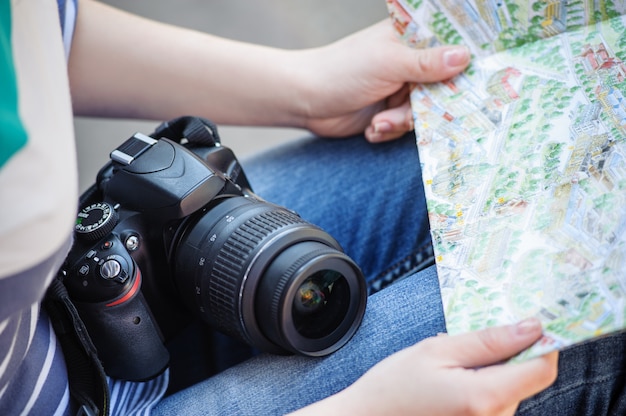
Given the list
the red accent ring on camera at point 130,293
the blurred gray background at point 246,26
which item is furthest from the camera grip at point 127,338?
the blurred gray background at point 246,26

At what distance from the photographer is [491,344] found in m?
0.46

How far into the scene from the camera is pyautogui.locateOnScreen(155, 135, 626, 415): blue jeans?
1.71ft

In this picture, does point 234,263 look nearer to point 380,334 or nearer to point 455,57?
point 380,334

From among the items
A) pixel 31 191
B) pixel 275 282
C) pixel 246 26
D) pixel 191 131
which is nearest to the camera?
pixel 31 191

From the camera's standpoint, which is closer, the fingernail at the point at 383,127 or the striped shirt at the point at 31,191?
the striped shirt at the point at 31,191

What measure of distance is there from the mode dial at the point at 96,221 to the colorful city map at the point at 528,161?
0.25 m

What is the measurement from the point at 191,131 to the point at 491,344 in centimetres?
33

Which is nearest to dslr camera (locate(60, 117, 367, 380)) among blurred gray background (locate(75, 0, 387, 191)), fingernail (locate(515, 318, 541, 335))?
fingernail (locate(515, 318, 541, 335))

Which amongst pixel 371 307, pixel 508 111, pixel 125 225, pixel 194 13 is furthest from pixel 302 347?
pixel 194 13

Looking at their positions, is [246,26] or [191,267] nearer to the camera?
[191,267]

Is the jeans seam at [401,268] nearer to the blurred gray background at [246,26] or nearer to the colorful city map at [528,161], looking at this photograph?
the colorful city map at [528,161]

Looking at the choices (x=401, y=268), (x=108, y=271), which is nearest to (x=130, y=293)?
(x=108, y=271)

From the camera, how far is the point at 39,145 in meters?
0.40

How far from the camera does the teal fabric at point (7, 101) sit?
0.38 meters
